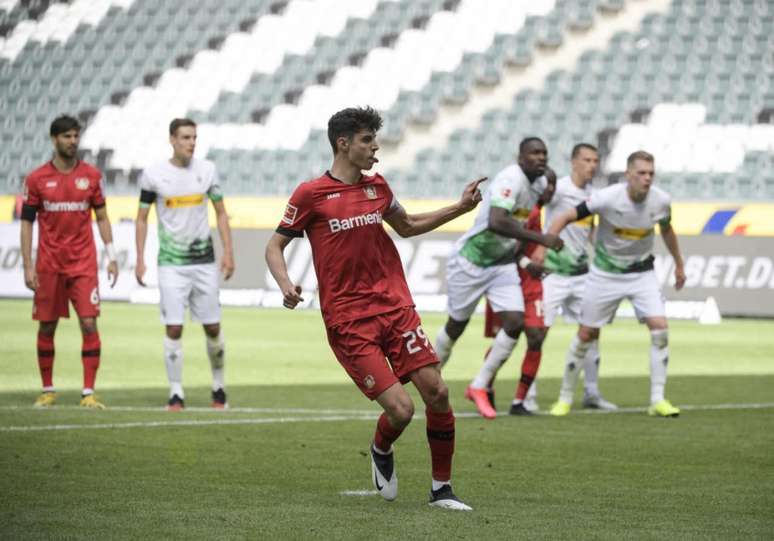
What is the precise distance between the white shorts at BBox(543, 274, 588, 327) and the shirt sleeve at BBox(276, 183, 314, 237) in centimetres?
594

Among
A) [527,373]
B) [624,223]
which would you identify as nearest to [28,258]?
[527,373]

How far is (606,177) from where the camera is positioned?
28375mm

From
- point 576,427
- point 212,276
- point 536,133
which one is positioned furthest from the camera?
point 536,133

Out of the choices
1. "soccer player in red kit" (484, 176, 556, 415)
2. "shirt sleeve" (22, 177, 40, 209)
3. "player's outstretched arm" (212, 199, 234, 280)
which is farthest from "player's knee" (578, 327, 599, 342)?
"shirt sleeve" (22, 177, 40, 209)

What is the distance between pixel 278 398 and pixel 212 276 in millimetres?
1453

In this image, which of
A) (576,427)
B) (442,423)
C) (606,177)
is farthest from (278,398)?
(606,177)

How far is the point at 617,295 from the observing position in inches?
479

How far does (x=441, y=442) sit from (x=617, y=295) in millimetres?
5278

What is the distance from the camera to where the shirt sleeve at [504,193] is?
11419 millimetres

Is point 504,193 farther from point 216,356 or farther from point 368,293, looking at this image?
point 368,293

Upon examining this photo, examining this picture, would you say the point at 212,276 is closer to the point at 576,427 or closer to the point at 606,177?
the point at 576,427

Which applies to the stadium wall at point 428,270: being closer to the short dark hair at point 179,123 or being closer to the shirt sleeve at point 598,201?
the shirt sleeve at point 598,201

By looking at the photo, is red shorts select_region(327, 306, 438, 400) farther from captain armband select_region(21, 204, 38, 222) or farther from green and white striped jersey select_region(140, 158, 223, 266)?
captain armband select_region(21, 204, 38, 222)

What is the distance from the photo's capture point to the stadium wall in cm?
2373
